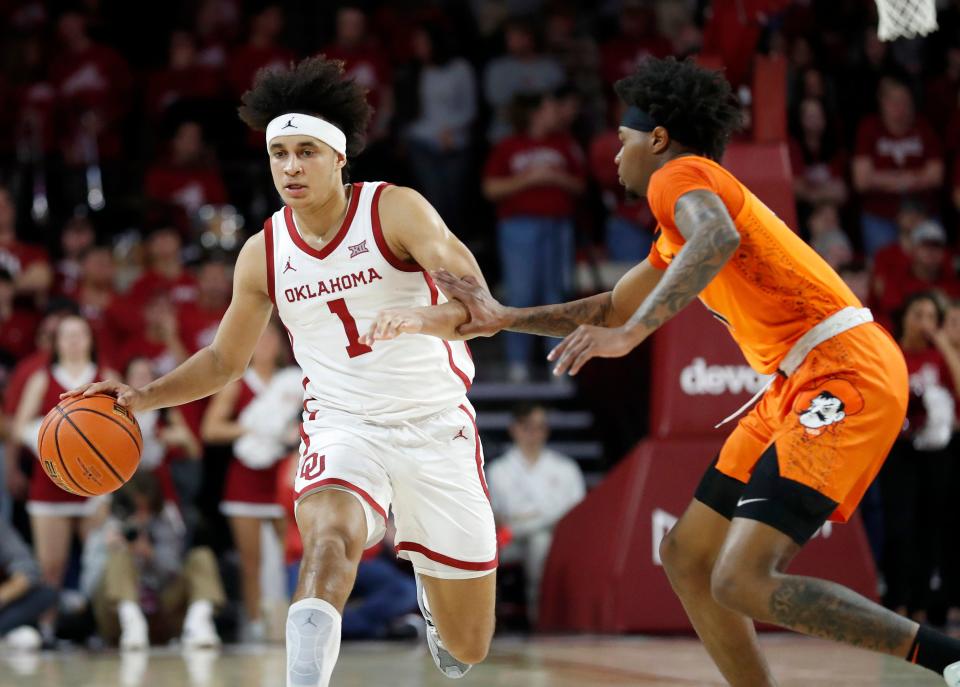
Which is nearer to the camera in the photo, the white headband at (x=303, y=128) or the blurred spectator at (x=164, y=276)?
the white headband at (x=303, y=128)

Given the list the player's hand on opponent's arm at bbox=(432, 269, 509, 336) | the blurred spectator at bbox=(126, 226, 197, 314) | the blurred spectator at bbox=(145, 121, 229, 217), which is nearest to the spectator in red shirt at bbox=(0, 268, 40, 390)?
the blurred spectator at bbox=(126, 226, 197, 314)

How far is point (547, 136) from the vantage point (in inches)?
451

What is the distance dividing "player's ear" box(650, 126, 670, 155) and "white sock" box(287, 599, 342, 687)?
183 centimetres

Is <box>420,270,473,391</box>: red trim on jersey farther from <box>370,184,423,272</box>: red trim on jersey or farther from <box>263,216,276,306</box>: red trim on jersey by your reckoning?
<box>263,216,276,306</box>: red trim on jersey

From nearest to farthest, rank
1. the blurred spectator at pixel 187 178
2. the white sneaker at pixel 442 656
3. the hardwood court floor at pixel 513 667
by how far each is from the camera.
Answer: the white sneaker at pixel 442 656 < the hardwood court floor at pixel 513 667 < the blurred spectator at pixel 187 178

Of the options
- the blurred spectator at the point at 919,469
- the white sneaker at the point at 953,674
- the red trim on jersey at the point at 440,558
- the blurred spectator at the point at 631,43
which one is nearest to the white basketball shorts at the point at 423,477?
the red trim on jersey at the point at 440,558

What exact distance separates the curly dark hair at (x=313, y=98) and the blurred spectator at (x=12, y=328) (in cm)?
540

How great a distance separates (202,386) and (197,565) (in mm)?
4029

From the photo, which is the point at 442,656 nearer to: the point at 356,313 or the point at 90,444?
the point at 356,313

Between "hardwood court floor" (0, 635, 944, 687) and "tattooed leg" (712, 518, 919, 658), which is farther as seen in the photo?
"hardwood court floor" (0, 635, 944, 687)

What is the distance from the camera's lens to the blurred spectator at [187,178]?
1198 cm

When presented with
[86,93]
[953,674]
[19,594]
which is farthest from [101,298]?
[953,674]

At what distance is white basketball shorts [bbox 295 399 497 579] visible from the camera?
4980 millimetres

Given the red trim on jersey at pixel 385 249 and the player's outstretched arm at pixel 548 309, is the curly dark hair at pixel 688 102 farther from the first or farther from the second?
the red trim on jersey at pixel 385 249
